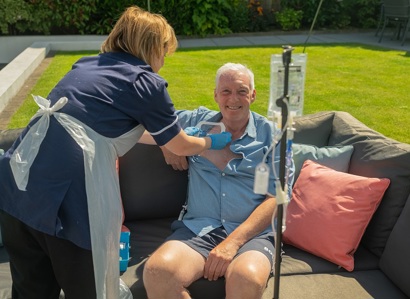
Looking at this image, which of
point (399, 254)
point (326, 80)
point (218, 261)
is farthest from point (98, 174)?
point (326, 80)

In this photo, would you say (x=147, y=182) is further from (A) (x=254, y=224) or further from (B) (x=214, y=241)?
(A) (x=254, y=224)

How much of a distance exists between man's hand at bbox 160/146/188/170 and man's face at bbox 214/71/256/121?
0.32m

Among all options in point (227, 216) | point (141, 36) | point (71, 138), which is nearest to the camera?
point (71, 138)

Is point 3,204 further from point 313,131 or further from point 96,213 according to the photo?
point 313,131

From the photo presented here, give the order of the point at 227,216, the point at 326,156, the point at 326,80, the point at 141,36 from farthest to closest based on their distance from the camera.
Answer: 1. the point at 326,80
2. the point at 326,156
3. the point at 227,216
4. the point at 141,36

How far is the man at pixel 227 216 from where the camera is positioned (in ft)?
7.07

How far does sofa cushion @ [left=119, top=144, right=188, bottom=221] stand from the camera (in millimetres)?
2826

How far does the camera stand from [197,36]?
982 cm

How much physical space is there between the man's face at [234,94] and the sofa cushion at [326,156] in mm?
447

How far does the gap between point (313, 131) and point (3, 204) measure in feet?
5.86

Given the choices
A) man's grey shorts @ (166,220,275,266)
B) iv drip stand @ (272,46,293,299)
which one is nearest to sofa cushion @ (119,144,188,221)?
man's grey shorts @ (166,220,275,266)

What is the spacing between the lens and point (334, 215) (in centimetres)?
251

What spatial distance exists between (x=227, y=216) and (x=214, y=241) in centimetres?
14

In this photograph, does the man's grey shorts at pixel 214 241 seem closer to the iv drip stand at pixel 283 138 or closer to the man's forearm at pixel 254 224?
the man's forearm at pixel 254 224
